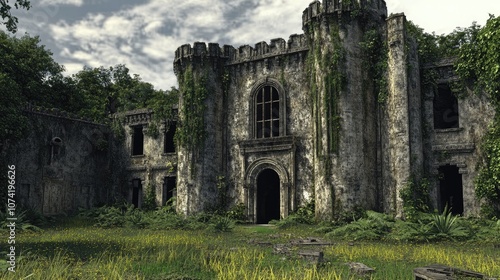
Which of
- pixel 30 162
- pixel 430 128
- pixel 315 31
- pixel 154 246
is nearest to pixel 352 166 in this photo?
pixel 430 128

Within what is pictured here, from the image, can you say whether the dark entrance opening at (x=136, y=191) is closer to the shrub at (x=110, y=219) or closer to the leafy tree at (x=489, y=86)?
the shrub at (x=110, y=219)

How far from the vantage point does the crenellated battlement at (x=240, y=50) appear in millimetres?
19719

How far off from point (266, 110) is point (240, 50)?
3.30m

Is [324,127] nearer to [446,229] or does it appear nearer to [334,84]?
[334,84]

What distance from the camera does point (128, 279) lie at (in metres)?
6.32

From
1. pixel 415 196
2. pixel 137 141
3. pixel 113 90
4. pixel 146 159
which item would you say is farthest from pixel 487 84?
pixel 113 90

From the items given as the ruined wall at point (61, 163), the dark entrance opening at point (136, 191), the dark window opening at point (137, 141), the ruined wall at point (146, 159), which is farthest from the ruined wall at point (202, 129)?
the ruined wall at point (61, 163)

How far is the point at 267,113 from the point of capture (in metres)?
20.3

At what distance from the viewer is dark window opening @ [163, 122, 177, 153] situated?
23578mm

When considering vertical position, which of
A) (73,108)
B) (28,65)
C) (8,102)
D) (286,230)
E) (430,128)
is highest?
(28,65)

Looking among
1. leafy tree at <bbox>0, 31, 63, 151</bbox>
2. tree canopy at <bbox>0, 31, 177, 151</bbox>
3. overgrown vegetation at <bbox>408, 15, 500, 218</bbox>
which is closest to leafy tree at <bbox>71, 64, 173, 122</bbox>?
tree canopy at <bbox>0, 31, 177, 151</bbox>

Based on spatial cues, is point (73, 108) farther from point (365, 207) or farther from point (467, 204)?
point (467, 204)

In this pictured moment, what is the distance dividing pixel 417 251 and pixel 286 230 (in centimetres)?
655

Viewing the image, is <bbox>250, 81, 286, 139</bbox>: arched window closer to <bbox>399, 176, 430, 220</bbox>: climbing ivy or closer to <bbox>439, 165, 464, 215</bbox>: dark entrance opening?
<bbox>399, 176, 430, 220</bbox>: climbing ivy
